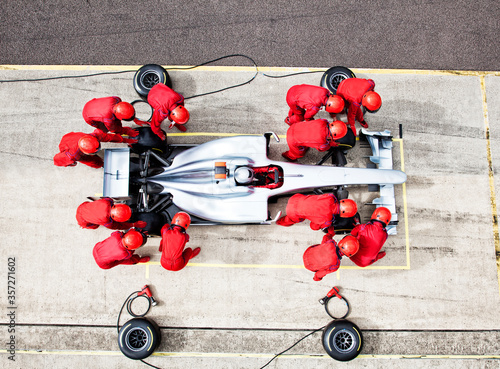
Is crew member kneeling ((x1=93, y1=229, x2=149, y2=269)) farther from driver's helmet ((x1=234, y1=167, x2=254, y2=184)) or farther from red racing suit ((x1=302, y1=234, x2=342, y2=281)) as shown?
red racing suit ((x1=302, y1=234, x2=342, y2=281))

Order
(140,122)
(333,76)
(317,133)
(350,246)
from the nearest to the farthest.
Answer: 1. (350,246)
2. (317,133)
3. (140,122)
4. (333,76)

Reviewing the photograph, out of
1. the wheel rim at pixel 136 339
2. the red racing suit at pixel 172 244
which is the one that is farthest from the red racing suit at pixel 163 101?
the wheel rim at pixel 136 339

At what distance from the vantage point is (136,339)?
5207mm

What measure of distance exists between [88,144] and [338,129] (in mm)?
3537

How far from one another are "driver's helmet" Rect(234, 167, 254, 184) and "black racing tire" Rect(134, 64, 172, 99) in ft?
7.69

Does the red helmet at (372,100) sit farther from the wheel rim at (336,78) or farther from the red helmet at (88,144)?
the red helmet at (88,144)

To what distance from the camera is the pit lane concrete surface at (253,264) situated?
5480mm

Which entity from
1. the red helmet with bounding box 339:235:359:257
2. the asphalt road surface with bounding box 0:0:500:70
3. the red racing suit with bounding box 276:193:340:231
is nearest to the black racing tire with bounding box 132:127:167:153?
the asphalt road surface with bounding box 0:0:500:70

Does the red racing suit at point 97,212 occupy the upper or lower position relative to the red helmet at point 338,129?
lower

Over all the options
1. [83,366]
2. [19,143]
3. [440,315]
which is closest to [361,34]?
[440,315]

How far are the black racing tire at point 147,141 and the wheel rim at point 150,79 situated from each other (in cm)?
107

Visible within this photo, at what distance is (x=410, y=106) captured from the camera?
590 centimetres

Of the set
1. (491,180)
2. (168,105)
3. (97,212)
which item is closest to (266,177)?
(168,105)

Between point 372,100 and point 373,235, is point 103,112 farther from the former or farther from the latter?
point 373,235
